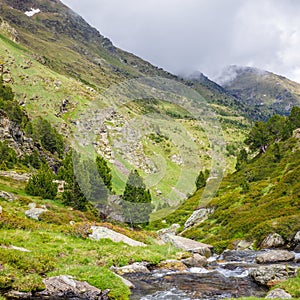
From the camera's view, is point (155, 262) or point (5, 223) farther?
point (5, 223)

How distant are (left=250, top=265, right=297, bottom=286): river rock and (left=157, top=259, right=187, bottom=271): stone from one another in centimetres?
562

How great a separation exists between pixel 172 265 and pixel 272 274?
760 centimetres

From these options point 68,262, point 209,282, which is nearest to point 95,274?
point 68,262

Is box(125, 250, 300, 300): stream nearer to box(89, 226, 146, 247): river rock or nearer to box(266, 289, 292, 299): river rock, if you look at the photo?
box(266, 289, 292, 299): river rock

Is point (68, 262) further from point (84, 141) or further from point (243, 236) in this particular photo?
point (84, 141)

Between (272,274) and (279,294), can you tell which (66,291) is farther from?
(272,274)

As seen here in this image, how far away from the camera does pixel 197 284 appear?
19156 mm

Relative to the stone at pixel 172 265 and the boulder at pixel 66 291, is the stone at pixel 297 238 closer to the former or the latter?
the stone at pixel 172 265

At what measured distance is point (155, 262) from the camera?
2405 cm

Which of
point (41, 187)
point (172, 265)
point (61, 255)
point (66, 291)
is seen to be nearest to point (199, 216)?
point (41, 187)

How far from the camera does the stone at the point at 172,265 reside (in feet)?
76.9

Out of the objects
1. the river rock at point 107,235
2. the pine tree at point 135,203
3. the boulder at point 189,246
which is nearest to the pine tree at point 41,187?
the pine tree at point 135,203

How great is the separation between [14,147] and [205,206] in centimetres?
6210

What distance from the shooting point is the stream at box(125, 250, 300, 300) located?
16781 mm
